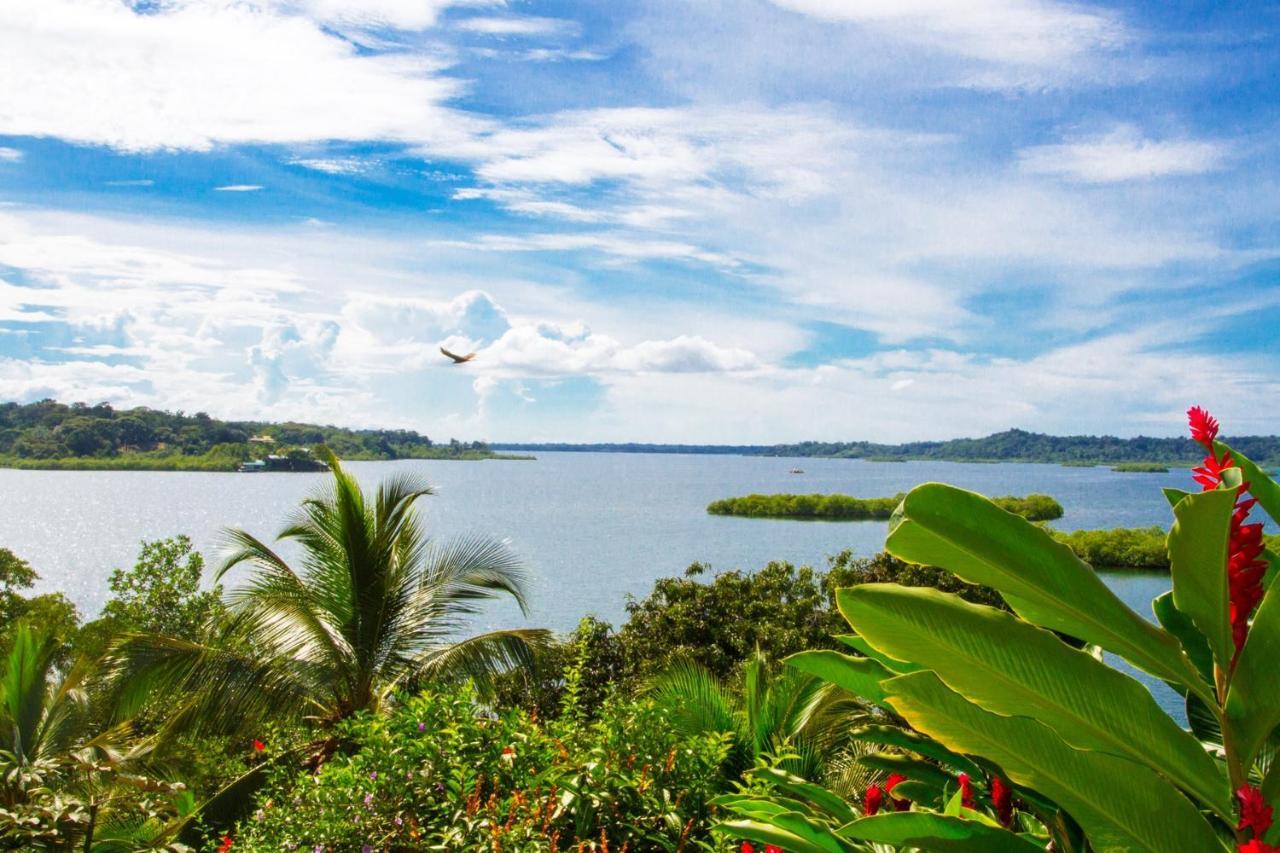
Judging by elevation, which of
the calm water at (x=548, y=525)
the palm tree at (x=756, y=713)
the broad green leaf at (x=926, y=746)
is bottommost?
the calm water at (x=548, y=525)

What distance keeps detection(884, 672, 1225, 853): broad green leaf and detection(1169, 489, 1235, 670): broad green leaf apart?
19 centimetres

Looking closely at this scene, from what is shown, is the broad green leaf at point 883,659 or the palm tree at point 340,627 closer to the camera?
the broad green leaf at point 883,659

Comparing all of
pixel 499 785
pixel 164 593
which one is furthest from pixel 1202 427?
pixel 164 593

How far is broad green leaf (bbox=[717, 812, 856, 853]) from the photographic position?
146 cm

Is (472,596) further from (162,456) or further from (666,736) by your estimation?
(162,456)

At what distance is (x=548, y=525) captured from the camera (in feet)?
165

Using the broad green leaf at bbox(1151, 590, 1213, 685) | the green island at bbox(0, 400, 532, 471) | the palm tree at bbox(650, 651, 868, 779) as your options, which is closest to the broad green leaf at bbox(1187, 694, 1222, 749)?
the broad green leaf at bbox(1151, 590, 1213, 685)

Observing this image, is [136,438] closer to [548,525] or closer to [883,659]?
[548,525]

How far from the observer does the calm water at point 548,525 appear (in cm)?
2819

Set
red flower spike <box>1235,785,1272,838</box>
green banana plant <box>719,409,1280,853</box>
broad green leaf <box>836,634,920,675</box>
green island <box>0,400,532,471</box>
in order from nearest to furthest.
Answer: red flower spike <box>1235,785,1272,838</box>
green banana plant <box>719,409,1280,853</box>
broad green leaf <box>836,634,920,675</box>
green island <box>0,400,532,471</box>

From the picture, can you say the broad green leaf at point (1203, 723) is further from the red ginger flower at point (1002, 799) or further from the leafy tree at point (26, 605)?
the leafy tree at point (26, 605)

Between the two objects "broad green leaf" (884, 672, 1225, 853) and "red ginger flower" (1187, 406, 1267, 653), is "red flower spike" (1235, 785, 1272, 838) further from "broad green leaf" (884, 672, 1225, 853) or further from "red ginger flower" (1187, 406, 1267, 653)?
"red ginger flower" (1187, 406, 1267, 653)

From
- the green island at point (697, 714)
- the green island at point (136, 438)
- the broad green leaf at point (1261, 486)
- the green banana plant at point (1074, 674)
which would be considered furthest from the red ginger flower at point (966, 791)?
the green island at point (136, 438)

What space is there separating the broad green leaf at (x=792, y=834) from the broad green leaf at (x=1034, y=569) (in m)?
0.52
